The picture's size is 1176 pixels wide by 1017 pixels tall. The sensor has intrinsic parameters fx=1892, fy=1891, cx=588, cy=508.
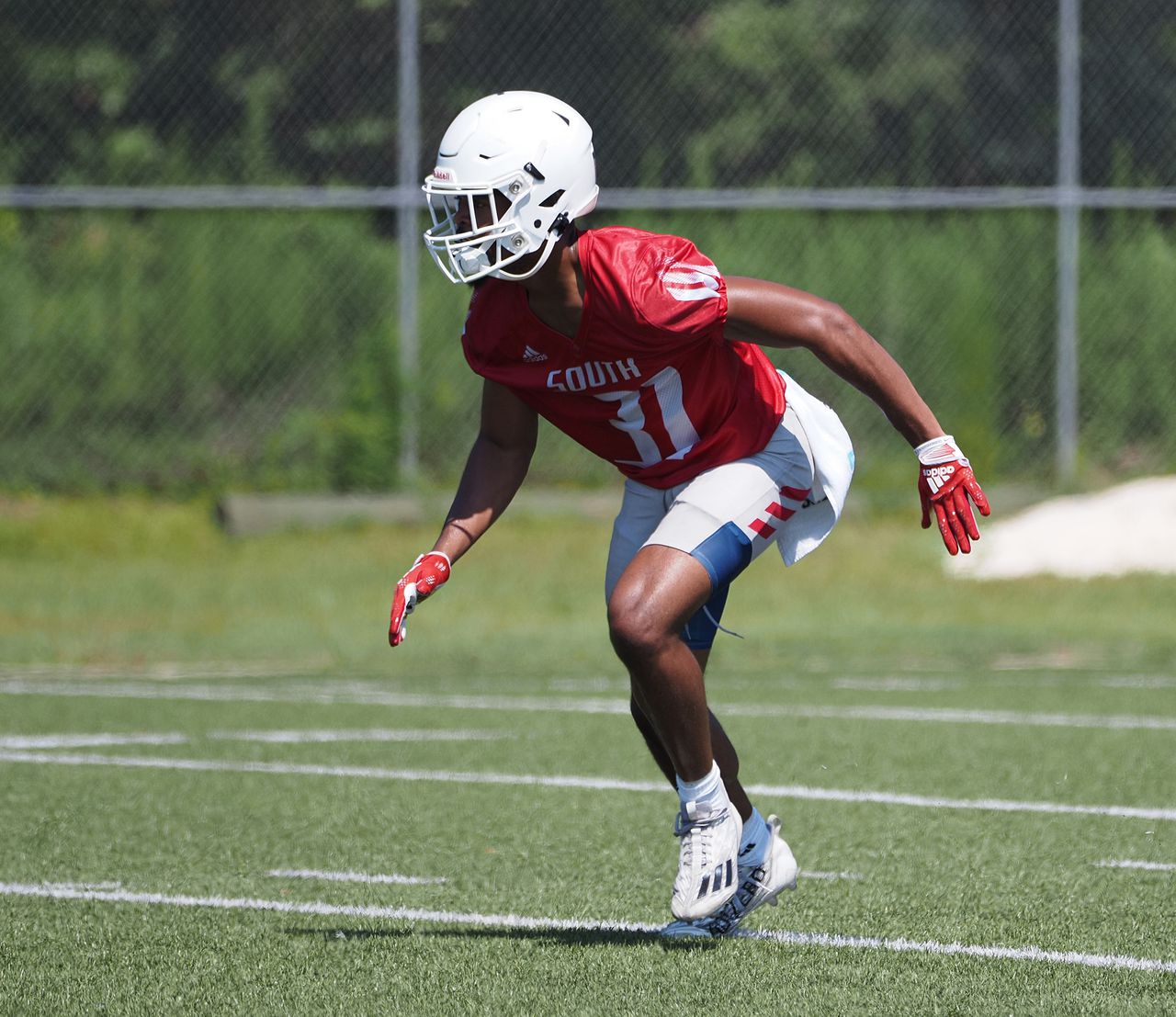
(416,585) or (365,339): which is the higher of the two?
(416,585)

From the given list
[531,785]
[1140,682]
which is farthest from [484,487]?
[1140,682]

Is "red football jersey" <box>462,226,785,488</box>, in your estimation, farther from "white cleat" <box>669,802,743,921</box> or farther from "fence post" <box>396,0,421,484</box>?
"fence post" <box>396,0,421,484</box>

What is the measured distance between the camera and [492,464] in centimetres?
500

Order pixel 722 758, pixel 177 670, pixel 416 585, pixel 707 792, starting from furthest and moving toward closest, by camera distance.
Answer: pixel 177 670, pixel 722 758, pixel 416 585, pixel 707 792

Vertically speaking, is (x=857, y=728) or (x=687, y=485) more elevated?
(x=687, y=485)

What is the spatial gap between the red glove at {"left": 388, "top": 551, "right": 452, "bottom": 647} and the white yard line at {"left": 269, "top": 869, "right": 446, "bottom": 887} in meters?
0.88

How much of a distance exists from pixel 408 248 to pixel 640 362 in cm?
919

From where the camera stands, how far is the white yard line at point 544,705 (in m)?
8.20

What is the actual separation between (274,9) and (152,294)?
8.31 feet

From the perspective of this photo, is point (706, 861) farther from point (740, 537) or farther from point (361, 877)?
point (361, 877)

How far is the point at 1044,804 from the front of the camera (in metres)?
6.26

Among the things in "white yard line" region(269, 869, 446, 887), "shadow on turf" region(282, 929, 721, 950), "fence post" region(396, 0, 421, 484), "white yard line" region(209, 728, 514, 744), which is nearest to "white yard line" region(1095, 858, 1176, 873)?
"shadow on turf" region(282, 929, 721, 950)

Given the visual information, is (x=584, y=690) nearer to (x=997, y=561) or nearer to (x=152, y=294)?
(x=997, y=561)

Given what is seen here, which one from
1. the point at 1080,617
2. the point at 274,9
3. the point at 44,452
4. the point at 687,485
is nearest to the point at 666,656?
the point at 687,485
